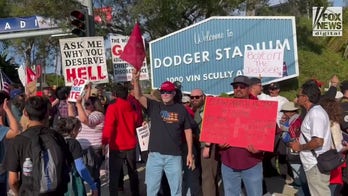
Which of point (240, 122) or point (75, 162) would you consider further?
point (240, 122)

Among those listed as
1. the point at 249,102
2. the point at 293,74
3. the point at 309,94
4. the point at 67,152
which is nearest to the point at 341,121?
the point at 309,94

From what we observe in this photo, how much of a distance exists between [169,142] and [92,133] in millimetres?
1499

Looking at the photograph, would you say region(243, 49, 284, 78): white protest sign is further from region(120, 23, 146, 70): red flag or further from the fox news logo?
the fox news logo

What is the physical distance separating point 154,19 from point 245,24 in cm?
290

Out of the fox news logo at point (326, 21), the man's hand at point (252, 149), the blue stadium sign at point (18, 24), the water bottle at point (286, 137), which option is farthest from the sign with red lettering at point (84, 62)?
the blue stadium sign at point (18, 24)

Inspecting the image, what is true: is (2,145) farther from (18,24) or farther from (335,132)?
(18,24)

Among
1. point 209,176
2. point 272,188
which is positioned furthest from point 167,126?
point 272,188

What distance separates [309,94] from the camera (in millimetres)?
5957

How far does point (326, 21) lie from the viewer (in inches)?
632

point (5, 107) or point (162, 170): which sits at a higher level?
point (5, 107)

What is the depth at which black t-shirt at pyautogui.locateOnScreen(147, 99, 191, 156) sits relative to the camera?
657cm

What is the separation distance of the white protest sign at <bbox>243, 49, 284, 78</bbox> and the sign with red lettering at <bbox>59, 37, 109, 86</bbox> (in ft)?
9.32

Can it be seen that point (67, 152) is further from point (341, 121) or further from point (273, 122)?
point (341, 121)

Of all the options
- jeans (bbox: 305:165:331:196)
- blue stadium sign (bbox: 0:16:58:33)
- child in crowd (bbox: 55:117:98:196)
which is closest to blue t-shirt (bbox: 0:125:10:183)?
child in crowd (bbox: 55:117:98:196)
